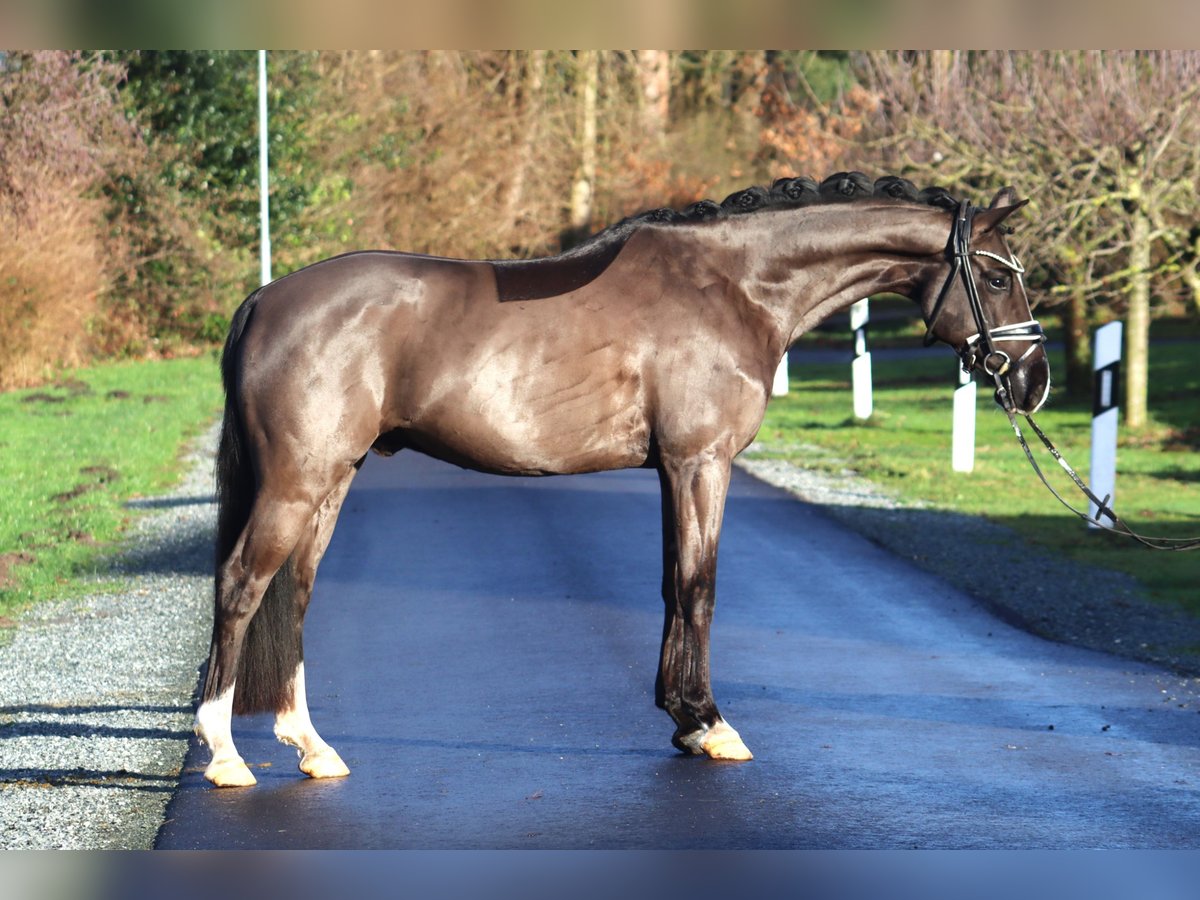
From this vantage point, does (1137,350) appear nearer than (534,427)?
No

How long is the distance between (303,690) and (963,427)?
11.0 m

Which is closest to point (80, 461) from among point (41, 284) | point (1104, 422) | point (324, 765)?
point (1104, 422)

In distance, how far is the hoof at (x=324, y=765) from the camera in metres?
6.38

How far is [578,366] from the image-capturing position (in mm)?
6488

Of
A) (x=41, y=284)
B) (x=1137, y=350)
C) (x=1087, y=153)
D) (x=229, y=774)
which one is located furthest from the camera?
(x=41, y=284)

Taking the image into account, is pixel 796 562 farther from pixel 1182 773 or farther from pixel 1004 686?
pixel 1182 773

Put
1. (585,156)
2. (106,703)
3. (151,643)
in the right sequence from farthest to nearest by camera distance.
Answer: (585,156) → (151,643) → (106,703)

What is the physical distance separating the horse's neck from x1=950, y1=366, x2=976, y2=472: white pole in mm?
9321

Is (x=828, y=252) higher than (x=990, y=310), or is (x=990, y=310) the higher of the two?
(x=828, y=252)

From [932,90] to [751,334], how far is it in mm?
18752

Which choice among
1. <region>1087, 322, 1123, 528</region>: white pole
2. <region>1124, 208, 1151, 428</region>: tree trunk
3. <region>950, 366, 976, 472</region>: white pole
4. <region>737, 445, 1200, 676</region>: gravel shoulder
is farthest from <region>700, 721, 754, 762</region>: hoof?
<region>1124, 208, 1151, 428</region>: tree trunk

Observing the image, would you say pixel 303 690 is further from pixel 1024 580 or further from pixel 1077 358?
pixel 1077 358

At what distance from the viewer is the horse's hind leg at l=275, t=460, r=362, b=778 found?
6.40 meters

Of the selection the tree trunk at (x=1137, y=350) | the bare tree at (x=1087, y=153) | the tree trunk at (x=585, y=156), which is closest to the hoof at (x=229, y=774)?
the bare tree at (x=1087, y=153)
